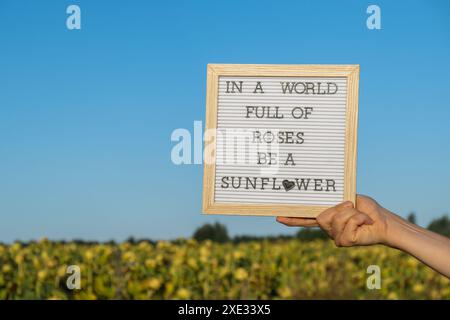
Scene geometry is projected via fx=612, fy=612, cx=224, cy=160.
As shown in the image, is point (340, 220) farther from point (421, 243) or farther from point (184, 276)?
point (184, 276)

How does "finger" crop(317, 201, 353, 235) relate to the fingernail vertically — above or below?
below

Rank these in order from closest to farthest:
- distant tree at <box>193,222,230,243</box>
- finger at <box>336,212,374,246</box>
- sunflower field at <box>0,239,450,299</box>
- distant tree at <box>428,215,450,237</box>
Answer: finger at <box>336,212,374,246</box>, sunflower field at <box>0,239,450,299</box>, distant tree at <box>193,222,230,243</box>, distant tree at <box>428,215,450,237</box>

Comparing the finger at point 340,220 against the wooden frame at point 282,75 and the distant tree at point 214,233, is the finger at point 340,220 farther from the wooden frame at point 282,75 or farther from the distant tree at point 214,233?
the distant tree at point 214,233

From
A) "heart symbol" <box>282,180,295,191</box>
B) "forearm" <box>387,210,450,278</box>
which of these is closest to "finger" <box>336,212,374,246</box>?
"forearm" <box>387,210,450,278</box>

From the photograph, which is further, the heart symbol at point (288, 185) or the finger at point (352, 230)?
the heart symbol at point (288, 185)

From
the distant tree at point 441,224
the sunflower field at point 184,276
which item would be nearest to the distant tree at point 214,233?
the sunflower field at point 184,276

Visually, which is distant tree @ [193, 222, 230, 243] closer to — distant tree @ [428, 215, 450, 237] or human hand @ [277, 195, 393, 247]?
human hand @ [277, 195, 393, 247]

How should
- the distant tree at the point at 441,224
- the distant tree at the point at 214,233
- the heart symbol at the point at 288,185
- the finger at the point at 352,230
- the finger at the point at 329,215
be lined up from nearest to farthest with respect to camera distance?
the finger at the point at 352,230, the finger at the point at 329,215, the heart symbol at the point at 288,185, the distant tree at the point at 214,233, the distant tree at the point at 441,224
